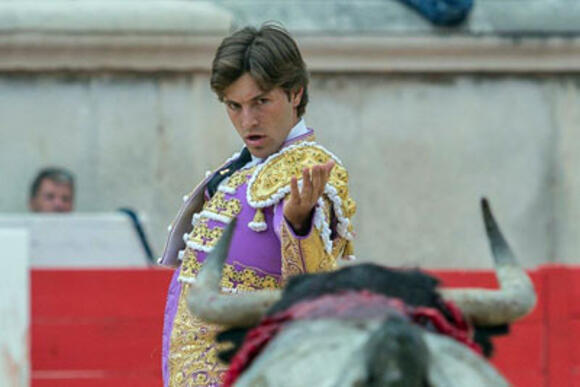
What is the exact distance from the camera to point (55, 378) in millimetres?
6168

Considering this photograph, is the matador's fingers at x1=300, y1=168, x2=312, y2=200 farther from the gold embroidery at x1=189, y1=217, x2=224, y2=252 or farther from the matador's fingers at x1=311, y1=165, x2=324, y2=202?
the gold embroidery at x1=189, y1=217, x2=224, y2=252

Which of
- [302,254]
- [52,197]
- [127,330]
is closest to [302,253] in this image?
[302,254]

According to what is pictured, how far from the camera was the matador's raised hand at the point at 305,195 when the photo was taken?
9.69 feet

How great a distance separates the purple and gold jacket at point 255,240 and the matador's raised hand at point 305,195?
21 mm

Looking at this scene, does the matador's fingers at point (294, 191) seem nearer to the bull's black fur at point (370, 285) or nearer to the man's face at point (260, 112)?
the man's face at point (260, 112)

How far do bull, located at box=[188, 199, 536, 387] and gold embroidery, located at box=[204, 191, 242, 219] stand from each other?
67 centimetres

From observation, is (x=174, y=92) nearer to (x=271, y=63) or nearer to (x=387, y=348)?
(x=271, y=63)

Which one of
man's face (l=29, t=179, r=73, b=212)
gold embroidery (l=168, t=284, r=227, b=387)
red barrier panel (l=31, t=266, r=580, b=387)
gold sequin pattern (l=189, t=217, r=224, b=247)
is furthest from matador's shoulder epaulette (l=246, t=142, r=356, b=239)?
man's face (l=29, t=179, r=73, b=212)

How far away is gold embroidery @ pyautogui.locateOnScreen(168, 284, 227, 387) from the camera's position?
126 inches

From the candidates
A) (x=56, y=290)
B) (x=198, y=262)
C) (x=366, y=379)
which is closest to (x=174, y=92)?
(x=56, y=290)

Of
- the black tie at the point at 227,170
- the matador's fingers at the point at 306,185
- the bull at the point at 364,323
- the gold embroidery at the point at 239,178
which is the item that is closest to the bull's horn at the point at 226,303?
the bull at the point at 364,323

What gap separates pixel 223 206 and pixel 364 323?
107cm

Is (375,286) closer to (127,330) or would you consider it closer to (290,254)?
(290,254)

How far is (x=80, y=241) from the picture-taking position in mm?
6824
